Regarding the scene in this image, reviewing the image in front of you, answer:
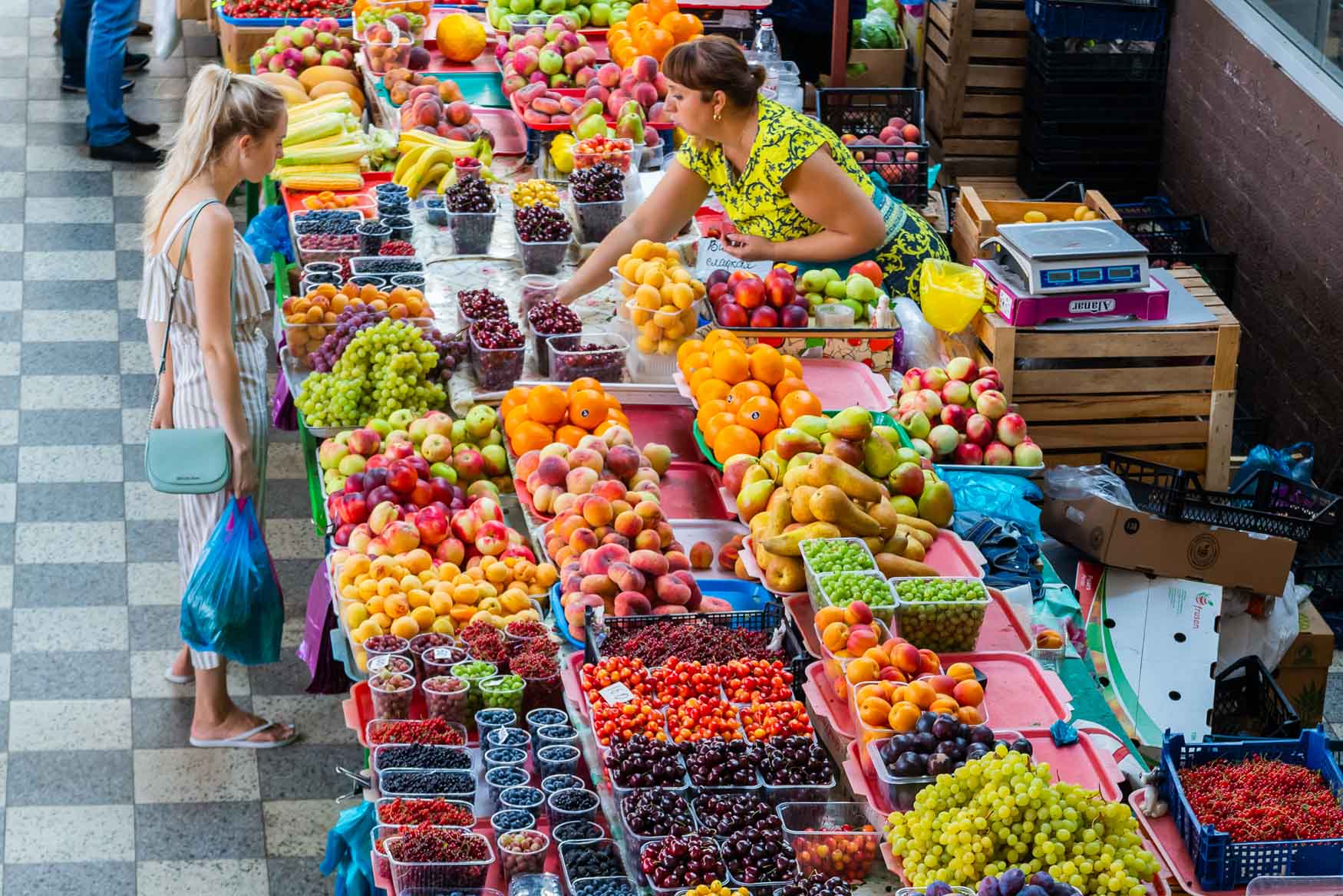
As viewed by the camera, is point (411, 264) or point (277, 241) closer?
point (411, 264)

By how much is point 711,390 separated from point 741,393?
9cm

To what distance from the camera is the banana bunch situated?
574 cm

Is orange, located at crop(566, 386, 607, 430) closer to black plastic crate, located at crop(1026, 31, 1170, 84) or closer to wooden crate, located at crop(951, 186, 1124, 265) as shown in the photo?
wooden crate, located at crop(951, 186, 1124, 265)

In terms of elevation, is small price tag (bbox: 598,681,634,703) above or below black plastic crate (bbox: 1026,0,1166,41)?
below

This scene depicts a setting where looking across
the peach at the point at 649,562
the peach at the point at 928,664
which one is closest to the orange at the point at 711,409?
the peach at the point at 649,562

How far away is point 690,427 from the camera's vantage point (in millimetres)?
4406

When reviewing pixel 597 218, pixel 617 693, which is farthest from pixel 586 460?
pixel 597 218

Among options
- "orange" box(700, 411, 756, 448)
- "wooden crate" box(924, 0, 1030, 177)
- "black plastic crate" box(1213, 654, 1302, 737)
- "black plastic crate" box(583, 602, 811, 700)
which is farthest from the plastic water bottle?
"black plastic crate" box(583, 602, 811, 700)

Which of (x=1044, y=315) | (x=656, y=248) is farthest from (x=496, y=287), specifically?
(x=1044, y=315)

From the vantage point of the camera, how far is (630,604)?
11.0 feet

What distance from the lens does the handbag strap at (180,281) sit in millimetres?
3951

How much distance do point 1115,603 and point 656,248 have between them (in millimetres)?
1633

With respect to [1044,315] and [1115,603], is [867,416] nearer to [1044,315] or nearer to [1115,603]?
[1115,603]

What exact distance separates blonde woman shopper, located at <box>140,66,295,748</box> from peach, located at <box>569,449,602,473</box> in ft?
3.07
